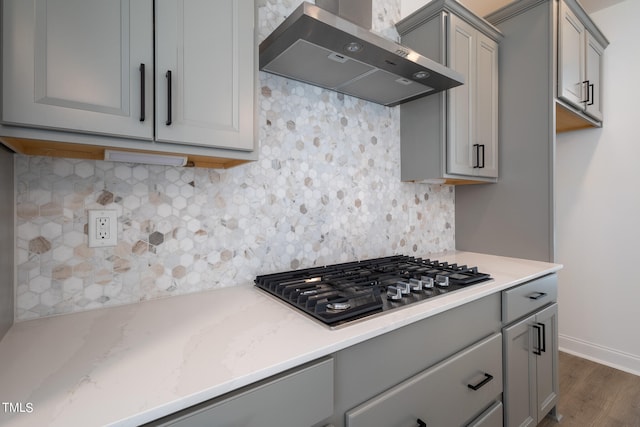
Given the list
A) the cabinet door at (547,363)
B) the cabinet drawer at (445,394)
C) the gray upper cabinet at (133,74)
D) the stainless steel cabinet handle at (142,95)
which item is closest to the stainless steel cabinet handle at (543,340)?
the cabinet door at (547,363)

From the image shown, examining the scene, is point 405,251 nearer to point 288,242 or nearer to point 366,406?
point 288,242

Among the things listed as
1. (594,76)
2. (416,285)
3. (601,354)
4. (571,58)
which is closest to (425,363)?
(416,285)

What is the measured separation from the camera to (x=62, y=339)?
0.86 metres

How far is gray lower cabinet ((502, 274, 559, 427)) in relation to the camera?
1483 millimetres

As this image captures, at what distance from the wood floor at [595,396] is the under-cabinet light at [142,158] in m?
2.47

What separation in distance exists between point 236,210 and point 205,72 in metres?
0.59

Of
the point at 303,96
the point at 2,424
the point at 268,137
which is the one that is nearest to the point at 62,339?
the point at 2,424

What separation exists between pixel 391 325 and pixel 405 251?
121 cm

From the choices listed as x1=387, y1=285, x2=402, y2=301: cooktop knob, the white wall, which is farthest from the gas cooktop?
the white wall

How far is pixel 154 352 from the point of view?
0.79m

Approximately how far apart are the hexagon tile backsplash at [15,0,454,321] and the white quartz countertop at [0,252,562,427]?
115mm

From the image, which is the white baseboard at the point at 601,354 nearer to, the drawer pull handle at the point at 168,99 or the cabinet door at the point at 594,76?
the cabinet door at the point at 594,76

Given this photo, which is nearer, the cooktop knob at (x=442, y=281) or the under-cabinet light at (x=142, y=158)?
the under-cabinet light at (x=142, y=158)

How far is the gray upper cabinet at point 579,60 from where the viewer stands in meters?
1.98
